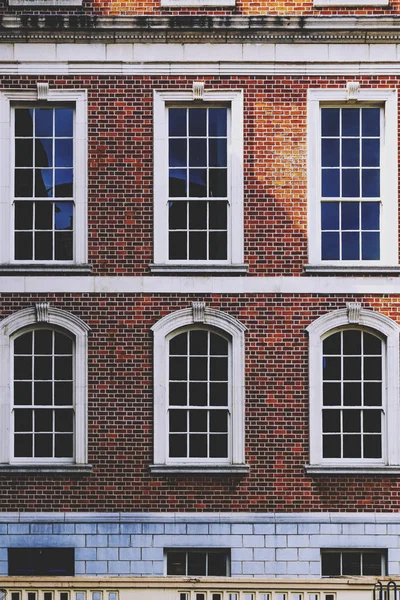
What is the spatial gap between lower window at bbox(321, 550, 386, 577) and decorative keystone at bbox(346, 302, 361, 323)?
12.8 feet

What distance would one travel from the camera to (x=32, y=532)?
13250mm

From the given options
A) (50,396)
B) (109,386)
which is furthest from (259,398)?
(50,396)

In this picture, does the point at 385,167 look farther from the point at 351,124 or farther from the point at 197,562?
the point at 197,562

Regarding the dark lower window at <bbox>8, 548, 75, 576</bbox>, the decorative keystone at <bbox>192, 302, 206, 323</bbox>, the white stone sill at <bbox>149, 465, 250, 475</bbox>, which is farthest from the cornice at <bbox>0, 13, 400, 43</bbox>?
the dark lower window at <bbox>8, 548, 75, 576</bbox>

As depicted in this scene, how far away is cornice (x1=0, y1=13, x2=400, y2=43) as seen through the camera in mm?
13578

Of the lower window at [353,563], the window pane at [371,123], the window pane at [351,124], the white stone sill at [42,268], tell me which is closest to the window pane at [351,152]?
Result: the window pane at [351,124]

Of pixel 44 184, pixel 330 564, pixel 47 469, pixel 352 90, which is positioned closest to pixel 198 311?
pixel 44 184

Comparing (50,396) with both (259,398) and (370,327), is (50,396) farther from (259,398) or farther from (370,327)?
(370,327)

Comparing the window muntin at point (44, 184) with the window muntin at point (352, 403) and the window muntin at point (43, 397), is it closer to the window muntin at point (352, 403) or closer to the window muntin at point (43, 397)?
the window muntin at point (43, 397)

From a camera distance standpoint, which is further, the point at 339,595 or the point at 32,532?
the point at 32,532

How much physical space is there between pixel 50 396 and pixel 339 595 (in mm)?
6018

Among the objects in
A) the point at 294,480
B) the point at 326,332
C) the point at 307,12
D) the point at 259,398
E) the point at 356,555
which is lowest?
the point at 356,555

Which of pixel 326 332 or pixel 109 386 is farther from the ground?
pixel 326 332

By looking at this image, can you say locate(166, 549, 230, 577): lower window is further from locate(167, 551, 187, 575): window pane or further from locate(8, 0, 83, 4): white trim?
locate(8, 0, 83, 4): white trim
